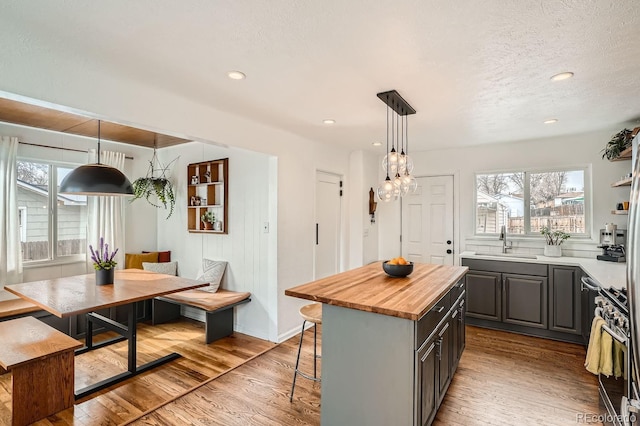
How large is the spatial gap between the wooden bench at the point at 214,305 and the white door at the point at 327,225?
1.10 metres

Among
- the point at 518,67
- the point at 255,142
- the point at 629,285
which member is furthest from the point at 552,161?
the point at 629,285

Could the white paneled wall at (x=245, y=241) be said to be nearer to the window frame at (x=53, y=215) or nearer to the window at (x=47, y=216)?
the window at (x=47, y=216)

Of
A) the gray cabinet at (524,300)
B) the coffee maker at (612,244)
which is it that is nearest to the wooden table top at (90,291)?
the gray cabinet at (524,300)

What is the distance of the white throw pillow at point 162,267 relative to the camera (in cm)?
460

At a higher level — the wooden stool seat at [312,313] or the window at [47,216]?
the window at [47,216]

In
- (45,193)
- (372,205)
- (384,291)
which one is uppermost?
(45,193)

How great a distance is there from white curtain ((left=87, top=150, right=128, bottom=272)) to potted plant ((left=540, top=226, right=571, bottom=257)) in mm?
5712

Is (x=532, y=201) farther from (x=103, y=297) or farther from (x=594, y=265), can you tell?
(x=103, y=297)

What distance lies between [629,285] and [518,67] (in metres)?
1.93

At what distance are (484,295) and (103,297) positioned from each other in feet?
13.6

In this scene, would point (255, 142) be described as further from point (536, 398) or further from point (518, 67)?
point (536, 398)

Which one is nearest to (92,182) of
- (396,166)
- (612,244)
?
(396,166)

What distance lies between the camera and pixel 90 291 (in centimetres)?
296

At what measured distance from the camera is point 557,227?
424cm
